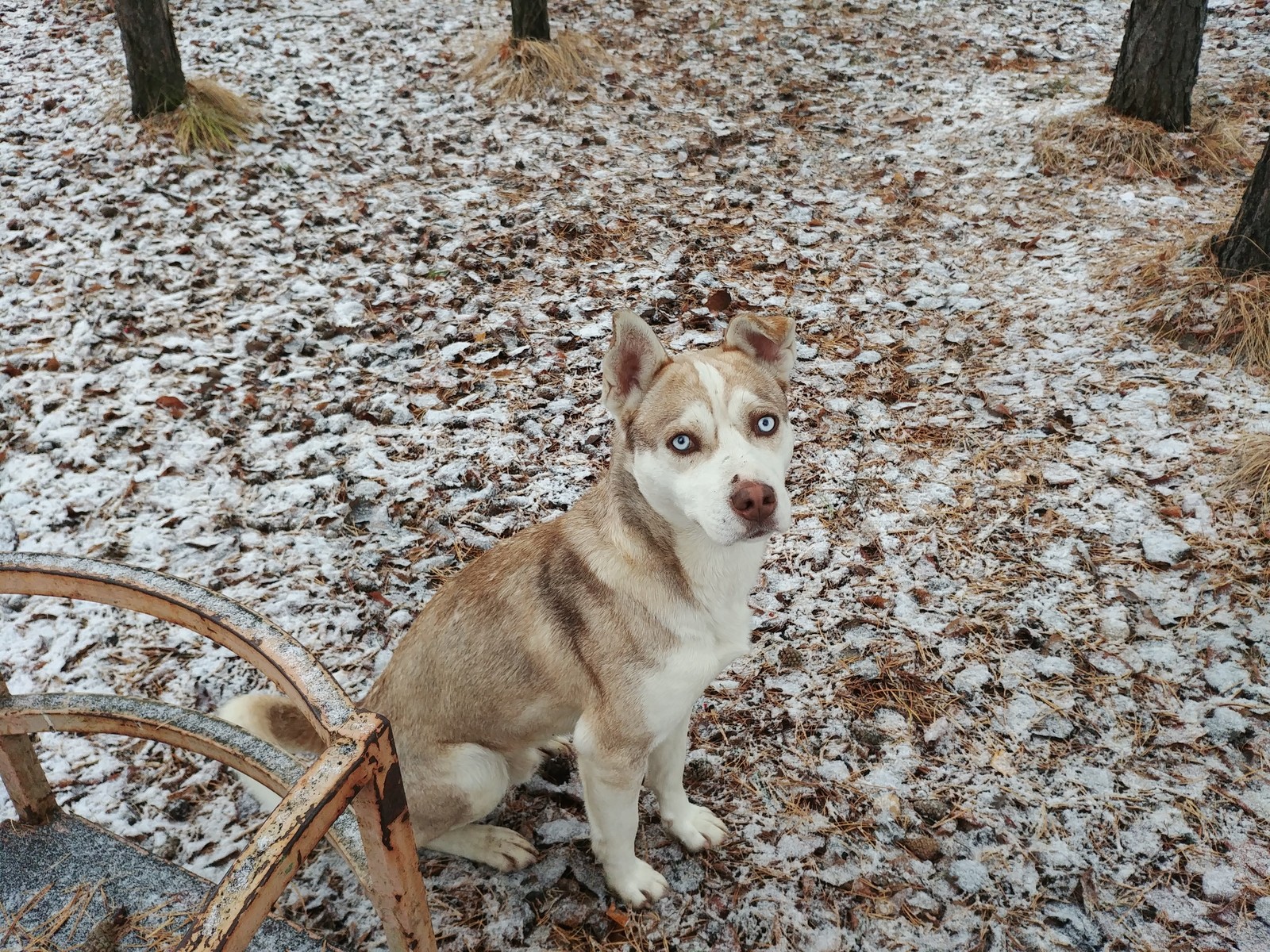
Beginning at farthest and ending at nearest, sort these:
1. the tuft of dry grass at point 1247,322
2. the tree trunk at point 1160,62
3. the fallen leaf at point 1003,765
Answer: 1. the tree trunk at point 1160,62
2. the tuft of dry grass at point 1247,322
3. the fallen leaf at point 1003,765

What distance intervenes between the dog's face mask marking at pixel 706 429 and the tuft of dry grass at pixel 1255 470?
122 inches

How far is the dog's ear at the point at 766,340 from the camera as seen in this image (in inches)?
111

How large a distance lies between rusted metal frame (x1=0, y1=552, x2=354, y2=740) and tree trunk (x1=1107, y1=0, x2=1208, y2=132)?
8573mm

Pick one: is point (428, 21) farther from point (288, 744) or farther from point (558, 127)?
point (288, 744)

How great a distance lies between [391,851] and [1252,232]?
6.23 m

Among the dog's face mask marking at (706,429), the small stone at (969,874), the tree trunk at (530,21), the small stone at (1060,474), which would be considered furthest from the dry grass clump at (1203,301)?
the tree trunk at (530,21)

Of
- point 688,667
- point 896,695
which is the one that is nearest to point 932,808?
point 896,695

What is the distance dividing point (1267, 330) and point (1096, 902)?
3.93 metres

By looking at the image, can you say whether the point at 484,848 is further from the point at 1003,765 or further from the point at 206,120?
the point at 206,120

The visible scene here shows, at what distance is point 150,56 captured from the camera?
23.8 feet

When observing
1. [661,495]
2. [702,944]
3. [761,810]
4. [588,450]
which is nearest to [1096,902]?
[761,810]

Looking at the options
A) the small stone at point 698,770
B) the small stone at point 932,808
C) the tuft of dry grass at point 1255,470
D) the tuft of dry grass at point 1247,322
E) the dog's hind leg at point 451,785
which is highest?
the tuft of dry grass at point 1247,322

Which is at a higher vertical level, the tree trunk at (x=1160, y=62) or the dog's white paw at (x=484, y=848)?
the tree trunk at (x=1160, y=62)

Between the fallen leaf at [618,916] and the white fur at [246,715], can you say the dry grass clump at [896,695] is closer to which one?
the fallen leaf at [618,916]
